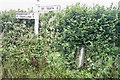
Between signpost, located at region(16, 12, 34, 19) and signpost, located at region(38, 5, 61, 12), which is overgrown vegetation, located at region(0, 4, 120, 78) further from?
signpost, located at region(16, 12, 34, 19)

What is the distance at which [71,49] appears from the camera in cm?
530

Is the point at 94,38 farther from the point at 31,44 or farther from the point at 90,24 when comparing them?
the point at 31,44

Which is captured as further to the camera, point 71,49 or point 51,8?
point 51,8

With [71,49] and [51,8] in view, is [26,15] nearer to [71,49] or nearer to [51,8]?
[51,8]

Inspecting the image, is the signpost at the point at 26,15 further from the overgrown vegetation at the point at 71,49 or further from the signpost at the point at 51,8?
the overgrown vegetation at the point at 71,49

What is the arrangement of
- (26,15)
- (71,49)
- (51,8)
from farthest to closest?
(26,15), (51,8), (71,49)

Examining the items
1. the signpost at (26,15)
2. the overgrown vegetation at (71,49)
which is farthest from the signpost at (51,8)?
the signpost at (26,15)

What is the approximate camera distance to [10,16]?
5.93 meters

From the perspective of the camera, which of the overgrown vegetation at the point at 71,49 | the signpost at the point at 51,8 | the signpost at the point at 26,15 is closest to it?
the overgrown vegetation at the point at 71,49

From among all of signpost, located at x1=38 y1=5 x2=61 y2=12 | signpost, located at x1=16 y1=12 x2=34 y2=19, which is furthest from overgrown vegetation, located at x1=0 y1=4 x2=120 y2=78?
signpost, located at x1=16 y1=12 x2=34 y2=19

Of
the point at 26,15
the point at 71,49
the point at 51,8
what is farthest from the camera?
the point at 26,15

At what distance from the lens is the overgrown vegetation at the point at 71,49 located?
4992mm

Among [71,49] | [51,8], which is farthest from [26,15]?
[71,49]

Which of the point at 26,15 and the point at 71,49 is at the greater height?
the point at 26,15
